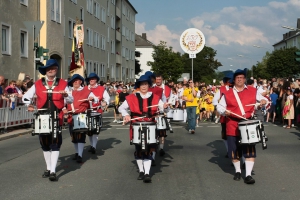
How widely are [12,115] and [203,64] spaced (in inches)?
A: 4580

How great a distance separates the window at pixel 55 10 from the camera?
34.6 metres

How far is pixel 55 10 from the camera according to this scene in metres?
35.1

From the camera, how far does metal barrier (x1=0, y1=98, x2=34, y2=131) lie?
16109mm

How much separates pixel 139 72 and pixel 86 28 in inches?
2177

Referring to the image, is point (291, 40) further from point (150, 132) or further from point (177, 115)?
point (150, 132)

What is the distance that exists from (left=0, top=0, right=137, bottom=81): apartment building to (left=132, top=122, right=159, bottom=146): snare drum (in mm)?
20078

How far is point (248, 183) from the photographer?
7.83 meters

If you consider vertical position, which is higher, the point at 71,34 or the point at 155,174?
the point at 71,34

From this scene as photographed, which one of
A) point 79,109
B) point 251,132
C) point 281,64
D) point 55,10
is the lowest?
point 251,132

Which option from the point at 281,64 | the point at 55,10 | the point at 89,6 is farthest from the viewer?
the point at 281,64

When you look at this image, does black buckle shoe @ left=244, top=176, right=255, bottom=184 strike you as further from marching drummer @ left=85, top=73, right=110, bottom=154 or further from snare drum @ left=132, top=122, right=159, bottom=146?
marching drummer @ left=85, top=73, right=110, bottom=154

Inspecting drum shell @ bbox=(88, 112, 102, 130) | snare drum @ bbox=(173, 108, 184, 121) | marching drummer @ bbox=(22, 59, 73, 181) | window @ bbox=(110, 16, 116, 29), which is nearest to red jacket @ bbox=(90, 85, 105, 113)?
drum shell @ bbox=(88, 112, 102, 130)

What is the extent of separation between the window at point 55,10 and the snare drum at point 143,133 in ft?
91.3

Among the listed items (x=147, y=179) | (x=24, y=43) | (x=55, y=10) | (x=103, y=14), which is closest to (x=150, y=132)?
(x=147, y=179)
